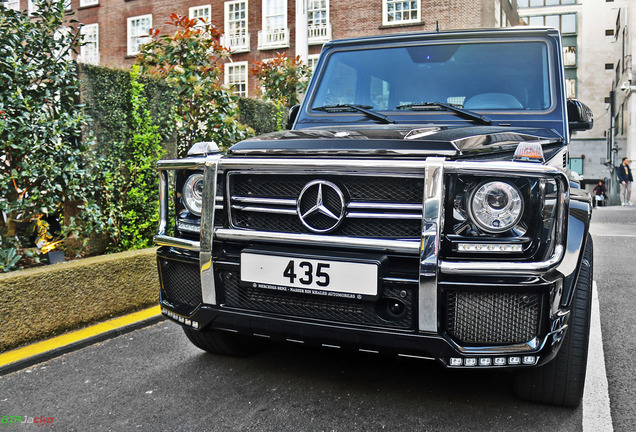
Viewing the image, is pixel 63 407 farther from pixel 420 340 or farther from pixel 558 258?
pixel 558 258

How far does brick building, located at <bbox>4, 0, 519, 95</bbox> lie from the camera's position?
24.7 meters

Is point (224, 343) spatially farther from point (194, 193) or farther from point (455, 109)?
point (455, 109)

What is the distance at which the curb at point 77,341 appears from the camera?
3561 mm

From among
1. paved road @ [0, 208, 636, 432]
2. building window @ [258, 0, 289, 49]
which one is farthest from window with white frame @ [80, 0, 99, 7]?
paved road @ [0, 208, 636, 432]

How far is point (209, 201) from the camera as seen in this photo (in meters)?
2.89

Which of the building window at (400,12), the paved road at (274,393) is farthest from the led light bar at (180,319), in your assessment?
the building window at (400,12)

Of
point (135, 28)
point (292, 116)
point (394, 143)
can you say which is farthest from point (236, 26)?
point (394, 143)

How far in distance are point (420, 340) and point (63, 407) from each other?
182cm

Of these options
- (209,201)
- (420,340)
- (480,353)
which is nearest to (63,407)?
(209,201)

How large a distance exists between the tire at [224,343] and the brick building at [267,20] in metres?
20.9

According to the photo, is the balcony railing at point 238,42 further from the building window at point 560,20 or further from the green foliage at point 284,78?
the building window at point 560,20

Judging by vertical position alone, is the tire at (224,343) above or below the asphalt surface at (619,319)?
above

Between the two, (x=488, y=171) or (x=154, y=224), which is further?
(x=154, y=224)

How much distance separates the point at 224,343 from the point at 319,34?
25.2m
